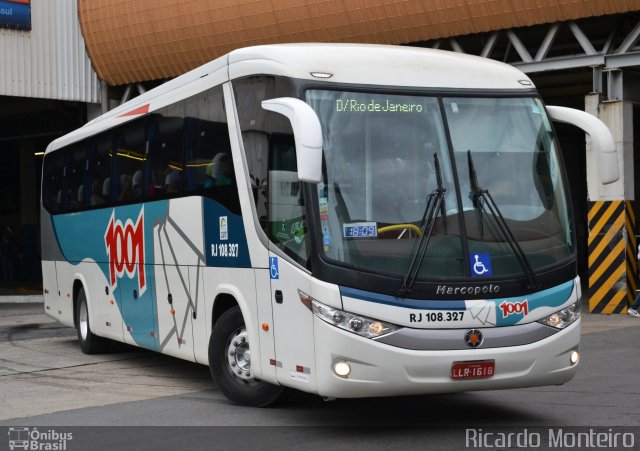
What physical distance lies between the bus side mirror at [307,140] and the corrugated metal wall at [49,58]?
19457mm

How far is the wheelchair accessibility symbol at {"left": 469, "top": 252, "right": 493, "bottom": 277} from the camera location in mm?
8273

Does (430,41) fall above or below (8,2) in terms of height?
below

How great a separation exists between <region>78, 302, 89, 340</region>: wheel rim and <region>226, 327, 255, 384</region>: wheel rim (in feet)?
18.9

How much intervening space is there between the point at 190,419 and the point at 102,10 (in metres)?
20.0

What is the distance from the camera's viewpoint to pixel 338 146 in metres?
8.43

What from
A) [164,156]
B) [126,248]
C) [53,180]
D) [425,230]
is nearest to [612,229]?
[53,180]

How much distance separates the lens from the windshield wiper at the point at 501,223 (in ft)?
27.6

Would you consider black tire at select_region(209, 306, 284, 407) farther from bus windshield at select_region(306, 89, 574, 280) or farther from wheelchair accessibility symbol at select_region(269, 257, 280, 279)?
bus windshield at select_region(306, 89, 574, 280)

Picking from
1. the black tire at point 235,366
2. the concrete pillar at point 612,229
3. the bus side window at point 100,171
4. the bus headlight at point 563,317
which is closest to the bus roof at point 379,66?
the bus headlight at point 563,317

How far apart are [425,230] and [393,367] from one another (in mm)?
1084

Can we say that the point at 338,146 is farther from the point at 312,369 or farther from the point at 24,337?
the point at 24,337

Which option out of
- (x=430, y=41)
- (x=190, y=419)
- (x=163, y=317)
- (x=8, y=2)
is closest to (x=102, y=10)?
(x=8, y=2)

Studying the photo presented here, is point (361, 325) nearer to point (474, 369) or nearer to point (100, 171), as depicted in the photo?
point (474, 369)

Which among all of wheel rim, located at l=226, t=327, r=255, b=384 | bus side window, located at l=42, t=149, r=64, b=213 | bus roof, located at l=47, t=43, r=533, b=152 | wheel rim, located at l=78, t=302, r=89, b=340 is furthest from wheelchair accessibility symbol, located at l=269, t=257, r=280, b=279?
bus side window, located at l=42, t=149, r=64, b=213
